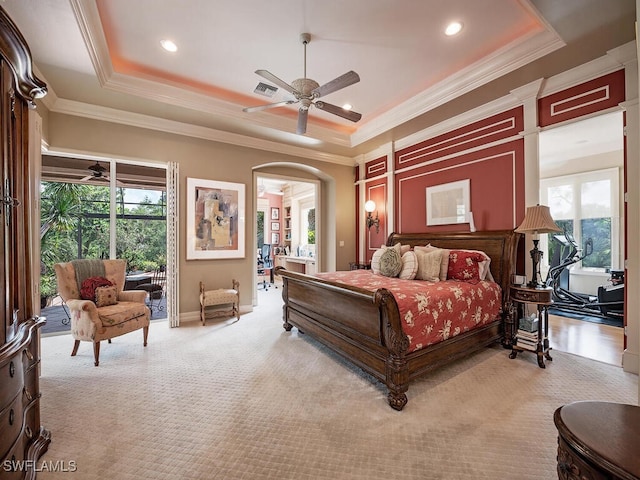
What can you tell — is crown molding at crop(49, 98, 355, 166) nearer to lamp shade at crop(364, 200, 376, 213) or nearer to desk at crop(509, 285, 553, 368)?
lamp shade at crop(364, 200, 376, 213)

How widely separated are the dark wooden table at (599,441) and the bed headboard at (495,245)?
8.18ft

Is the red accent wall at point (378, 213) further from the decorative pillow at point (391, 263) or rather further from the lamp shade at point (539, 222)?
the lamp shade at point (539, 222)

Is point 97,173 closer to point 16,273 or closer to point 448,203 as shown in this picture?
point 16,273

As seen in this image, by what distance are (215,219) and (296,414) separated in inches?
135

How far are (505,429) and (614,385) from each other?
1.45 meters

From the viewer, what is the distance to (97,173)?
4.08 meters

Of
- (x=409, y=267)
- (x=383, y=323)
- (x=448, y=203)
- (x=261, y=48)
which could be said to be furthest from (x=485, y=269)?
(x=261, y=48)

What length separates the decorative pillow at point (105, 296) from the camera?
10.4 ft

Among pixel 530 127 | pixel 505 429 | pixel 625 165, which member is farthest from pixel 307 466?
pixel 530 127

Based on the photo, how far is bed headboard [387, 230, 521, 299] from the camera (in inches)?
134

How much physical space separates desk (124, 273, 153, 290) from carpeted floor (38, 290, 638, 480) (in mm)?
1224

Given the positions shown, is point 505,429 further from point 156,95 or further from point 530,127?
point 156,95

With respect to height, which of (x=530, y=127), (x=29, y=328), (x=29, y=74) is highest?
(x=530, y=127)

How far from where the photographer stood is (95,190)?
409 cm
